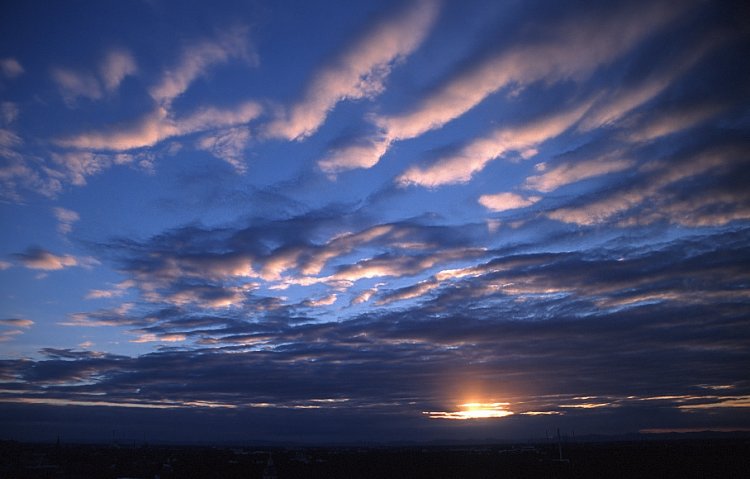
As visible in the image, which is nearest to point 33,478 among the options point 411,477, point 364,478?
point 364,478

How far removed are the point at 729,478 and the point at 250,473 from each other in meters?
50.3

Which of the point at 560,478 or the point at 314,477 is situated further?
the point at 314,477

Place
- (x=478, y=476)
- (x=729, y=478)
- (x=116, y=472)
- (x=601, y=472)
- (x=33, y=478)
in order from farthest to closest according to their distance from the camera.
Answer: (x=601, y=472)
(x=478, y=476)
(x=116, y=472)
(x=729, y=478)
(x=33, y=478)

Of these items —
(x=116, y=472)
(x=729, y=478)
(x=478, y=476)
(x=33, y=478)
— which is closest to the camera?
(x=33, y=478)

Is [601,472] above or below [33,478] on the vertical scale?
below

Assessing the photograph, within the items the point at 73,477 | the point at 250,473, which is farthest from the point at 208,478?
the point at 73,477

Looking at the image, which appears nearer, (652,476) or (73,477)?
(73,477)

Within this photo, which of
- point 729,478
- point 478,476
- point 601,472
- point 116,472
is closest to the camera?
point 729,478

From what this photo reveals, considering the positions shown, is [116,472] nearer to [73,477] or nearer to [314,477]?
[73,477]

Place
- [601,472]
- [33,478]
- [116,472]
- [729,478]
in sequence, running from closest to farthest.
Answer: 1. [33,478]
2. [729,478]
3. [116,472]
4. [601,472]

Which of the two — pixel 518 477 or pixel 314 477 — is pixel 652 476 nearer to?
pixel 518 477

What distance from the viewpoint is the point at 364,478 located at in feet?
188

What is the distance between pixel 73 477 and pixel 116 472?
21.6ft

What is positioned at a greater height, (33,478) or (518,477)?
(33,478)
